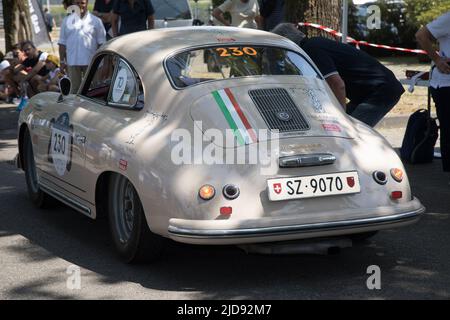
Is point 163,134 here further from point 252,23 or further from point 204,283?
point 252,23

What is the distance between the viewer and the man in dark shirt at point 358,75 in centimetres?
866

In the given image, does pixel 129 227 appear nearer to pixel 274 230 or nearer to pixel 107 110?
pixel 107 110

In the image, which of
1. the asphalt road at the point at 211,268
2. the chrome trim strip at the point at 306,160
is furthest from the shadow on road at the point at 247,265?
the chrome trim strip at the point at 306,160

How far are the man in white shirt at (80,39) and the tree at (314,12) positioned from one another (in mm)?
3033

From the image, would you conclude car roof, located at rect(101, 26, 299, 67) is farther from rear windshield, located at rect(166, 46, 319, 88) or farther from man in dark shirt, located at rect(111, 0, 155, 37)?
man in dark shirt, located at rect(111, 0, 155, 37)

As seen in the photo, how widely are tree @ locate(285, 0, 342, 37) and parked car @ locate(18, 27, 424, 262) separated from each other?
179 inches

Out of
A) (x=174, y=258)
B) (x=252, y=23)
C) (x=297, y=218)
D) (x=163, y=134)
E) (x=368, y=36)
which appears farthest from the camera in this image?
(x=368, y=36)

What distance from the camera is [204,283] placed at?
6215 mm

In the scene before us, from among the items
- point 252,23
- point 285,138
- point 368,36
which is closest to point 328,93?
point 285,138

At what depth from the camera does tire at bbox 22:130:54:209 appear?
8.57 metres

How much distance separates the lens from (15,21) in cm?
1917

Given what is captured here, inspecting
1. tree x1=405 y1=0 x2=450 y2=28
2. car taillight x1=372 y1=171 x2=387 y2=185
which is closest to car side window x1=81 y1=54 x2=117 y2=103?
car taillight x1=372 y1=171 x2=387 y2=185

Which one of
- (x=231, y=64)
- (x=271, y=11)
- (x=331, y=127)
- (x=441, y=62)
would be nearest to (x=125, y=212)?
(x=231, y=64)

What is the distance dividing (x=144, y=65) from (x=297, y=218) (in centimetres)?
190
